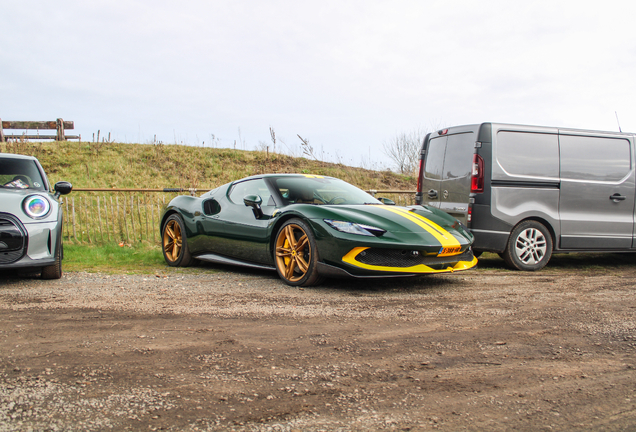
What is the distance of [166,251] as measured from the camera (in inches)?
296

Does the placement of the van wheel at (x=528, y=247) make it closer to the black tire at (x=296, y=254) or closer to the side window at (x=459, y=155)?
the side window at (x=459, y=155)

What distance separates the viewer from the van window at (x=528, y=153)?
22.2ft

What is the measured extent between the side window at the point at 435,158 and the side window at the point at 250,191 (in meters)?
2.82

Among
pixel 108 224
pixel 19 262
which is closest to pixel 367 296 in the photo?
pixel 19 262

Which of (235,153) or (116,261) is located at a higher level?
(235,153)

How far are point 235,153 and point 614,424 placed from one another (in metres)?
23.6

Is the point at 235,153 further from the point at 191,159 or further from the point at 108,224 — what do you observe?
the point at 108,224

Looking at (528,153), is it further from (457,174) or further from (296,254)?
(296,254)

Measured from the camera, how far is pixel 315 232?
516 cm

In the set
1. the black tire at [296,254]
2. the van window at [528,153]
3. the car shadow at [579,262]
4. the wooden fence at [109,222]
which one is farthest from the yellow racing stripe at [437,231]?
the wooden fence at [109,222]

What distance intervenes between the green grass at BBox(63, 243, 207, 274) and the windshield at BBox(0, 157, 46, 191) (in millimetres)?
1196

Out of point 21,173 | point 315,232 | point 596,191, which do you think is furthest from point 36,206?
point 596,191

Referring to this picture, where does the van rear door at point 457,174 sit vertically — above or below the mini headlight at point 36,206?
above

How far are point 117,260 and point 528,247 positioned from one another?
19.9 feet
